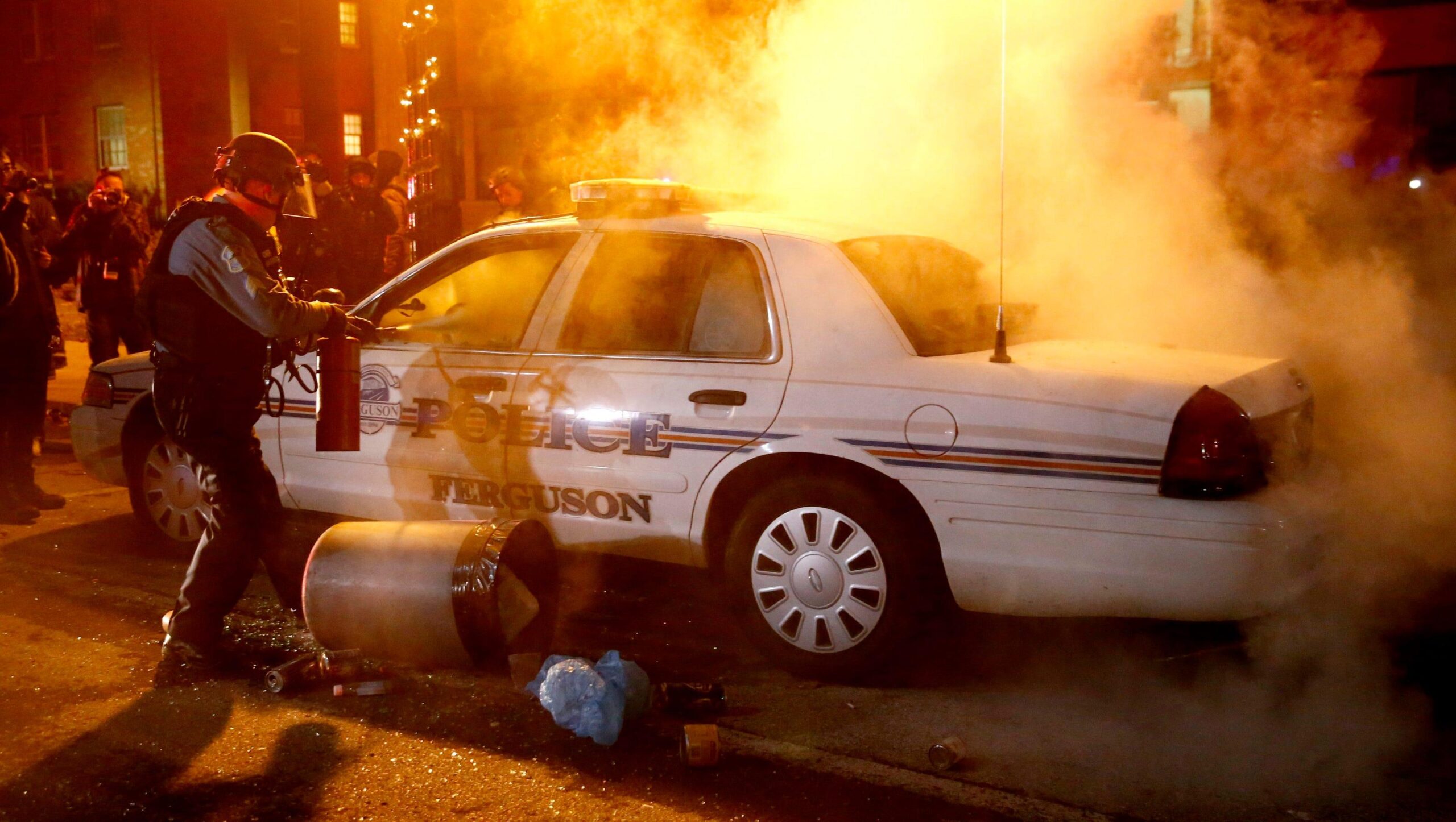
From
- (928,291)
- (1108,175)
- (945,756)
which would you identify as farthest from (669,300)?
(1108,175)

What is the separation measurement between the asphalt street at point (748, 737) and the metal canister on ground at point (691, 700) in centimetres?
6

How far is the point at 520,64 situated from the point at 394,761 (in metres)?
→ 11.7

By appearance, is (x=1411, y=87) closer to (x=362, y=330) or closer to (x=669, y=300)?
(x=669, y=300)

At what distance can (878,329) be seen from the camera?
4102 mm

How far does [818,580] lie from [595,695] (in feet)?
2.73

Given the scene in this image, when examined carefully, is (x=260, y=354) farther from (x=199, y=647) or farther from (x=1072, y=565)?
(x=1072, y=565)

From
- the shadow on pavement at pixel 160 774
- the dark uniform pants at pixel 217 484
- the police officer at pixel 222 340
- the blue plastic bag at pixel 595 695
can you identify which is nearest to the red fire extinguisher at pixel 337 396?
the police officer at pixel 222 340

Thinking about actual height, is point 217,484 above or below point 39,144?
below

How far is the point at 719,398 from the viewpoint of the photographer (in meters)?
4.23

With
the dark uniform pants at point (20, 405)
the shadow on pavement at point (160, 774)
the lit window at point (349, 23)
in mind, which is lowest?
the shadow on pavement at point (160, 774)

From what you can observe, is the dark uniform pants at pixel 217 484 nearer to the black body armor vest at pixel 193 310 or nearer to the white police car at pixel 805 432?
the black body armor vest at pixel 193 310

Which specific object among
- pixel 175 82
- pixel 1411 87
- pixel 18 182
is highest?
pixel 175 82

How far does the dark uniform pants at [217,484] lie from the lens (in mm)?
4199

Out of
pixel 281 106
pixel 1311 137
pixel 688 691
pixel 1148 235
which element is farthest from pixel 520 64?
pixel 281 106
